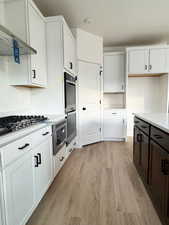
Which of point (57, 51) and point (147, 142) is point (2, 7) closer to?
point (57, 51)

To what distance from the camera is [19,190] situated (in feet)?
3.61

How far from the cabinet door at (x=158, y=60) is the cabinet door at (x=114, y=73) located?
71 centimetres

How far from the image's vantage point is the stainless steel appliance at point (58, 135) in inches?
73.0

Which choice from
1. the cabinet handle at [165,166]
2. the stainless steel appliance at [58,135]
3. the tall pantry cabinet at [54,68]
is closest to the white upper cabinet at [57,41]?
the tall pantry cabinet at [54,68]

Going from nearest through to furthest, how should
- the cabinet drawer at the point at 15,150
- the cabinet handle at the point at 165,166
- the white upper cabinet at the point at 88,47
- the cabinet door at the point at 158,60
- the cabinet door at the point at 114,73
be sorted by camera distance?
the cabinet drawer at the point at 15,150, the cabinet handle at the point at 165,166, the white upper cabinet at the point at 88,47, the cabinet door at the point at 158,60, the cabinet door at the point at 114,73

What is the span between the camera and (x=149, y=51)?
11.5 ft

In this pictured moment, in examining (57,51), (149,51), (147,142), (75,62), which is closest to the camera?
(147,142)

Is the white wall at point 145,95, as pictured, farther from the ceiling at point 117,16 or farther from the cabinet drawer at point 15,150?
the cabinet drawer at point 15,150

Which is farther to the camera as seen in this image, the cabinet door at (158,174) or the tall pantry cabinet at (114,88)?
the tall pantry cabinet at (114,88)

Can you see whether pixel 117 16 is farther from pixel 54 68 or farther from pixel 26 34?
pixel 26 34

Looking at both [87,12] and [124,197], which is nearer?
[124,197]

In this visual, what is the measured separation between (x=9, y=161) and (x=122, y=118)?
311cm

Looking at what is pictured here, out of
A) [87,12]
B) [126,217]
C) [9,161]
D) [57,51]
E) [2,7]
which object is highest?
[87,12]

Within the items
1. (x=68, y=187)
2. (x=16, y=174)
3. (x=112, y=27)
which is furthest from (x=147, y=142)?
(x=112, y=27)
